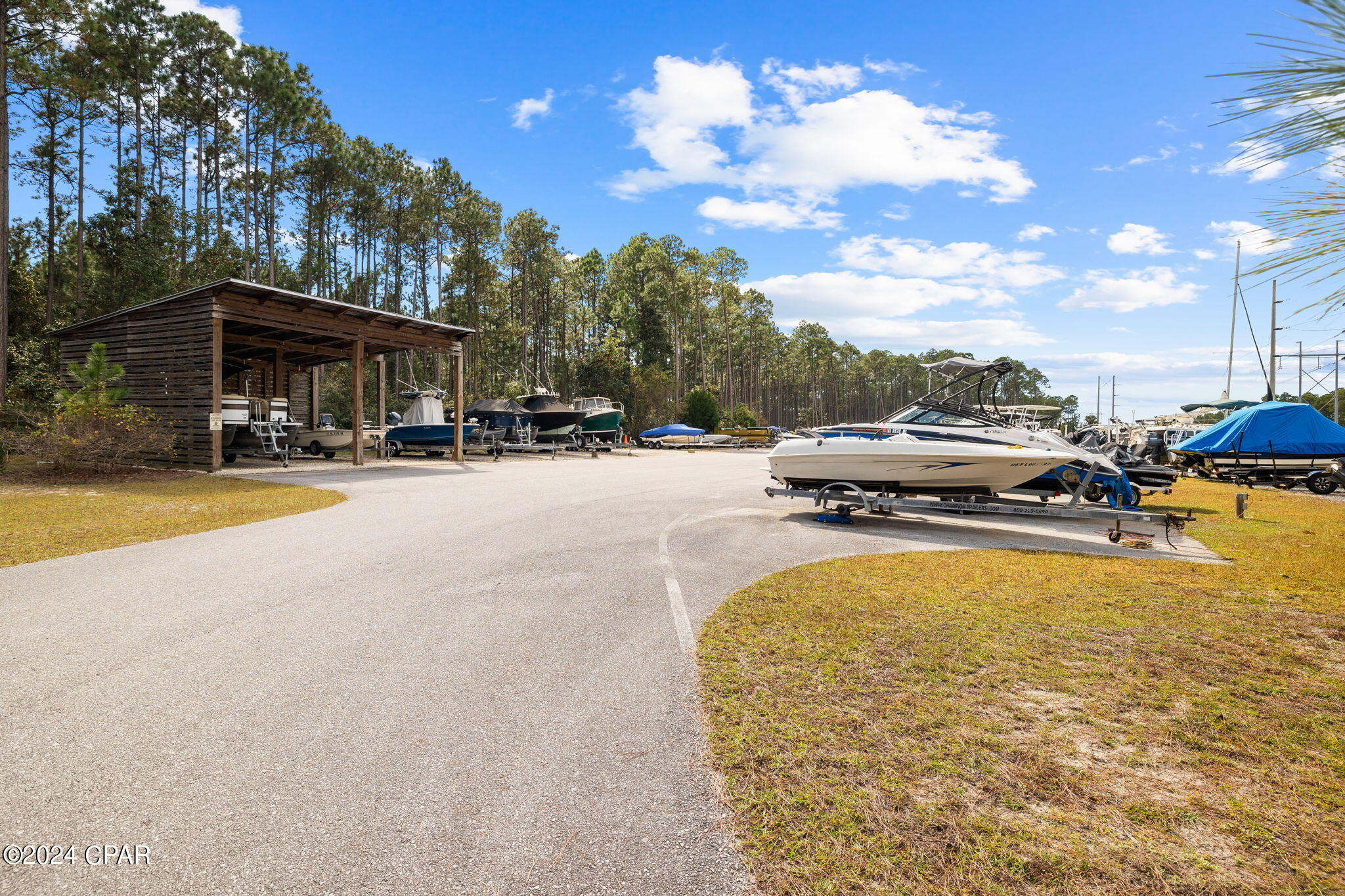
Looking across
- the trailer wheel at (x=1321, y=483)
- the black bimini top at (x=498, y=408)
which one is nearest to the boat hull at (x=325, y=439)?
the black bimini top at (x=498, y=408)

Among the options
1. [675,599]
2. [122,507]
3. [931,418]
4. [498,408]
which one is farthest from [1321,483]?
[122,507]

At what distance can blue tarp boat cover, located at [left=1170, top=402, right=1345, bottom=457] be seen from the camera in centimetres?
1831

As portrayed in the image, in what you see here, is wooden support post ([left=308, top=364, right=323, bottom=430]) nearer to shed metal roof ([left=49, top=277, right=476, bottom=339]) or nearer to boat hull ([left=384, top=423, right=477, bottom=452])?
boat hull ([left=384, top=423, right=477, bottom=452])

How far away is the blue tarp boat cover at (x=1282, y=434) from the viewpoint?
18.3 metres

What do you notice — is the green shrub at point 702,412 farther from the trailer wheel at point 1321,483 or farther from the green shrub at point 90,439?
the green shrub at point 90,439

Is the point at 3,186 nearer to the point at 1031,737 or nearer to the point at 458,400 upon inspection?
the point at 458,400

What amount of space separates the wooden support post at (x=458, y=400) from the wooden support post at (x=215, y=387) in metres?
7.14

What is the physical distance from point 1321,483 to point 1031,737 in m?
21.8

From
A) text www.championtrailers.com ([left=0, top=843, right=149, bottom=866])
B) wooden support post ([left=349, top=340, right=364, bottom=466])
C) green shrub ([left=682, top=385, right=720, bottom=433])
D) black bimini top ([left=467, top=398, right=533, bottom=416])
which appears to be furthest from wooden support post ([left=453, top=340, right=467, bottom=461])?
green shrub ([left=682, top=385, right=720, bottom=433])

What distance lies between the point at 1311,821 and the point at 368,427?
23.9 metres

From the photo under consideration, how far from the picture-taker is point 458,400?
74.5ft

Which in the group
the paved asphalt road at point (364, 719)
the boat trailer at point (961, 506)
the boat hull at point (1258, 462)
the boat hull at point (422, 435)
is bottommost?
the paved asphalt road at point (364, 719)

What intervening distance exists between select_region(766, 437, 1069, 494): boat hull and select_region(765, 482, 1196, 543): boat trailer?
19 cm

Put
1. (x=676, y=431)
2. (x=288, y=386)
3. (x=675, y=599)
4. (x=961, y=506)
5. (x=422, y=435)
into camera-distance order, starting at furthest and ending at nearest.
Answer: (x=676, y=431)
(x=288, y=386)
(x=422, y=435)
(x=961, y=506)
(x=675, y=599)
